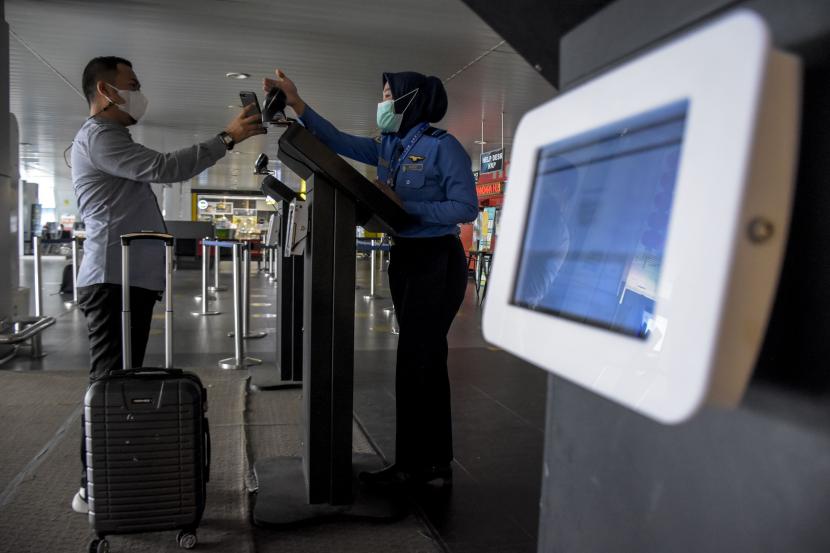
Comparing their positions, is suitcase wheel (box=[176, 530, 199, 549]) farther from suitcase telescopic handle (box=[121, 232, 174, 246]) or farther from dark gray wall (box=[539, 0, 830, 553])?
dark gray wall (box=[539, 0, 830, 553])

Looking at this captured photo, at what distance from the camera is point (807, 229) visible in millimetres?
476

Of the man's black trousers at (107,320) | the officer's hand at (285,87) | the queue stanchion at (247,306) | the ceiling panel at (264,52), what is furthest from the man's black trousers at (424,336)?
the ceiling panel at (264,52)

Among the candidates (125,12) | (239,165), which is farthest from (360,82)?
(239,165)

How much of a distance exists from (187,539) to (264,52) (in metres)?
6.42

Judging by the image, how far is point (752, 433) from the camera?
0.51m

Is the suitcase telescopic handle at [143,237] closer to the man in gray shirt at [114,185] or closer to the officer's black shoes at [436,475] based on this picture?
the man in gray shirt at [114,185]

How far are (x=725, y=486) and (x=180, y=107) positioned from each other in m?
10.8

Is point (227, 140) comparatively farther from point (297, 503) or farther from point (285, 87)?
point (297, 503)

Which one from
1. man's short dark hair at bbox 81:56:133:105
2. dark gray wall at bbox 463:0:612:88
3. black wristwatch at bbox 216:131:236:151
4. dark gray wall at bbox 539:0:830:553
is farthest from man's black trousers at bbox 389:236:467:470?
dark gray wall at bbox 539:0:830:553

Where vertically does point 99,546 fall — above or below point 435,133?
below

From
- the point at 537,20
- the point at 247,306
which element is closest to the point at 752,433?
the point at 537,20

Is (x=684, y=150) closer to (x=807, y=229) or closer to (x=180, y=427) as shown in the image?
(x=807, y=229)

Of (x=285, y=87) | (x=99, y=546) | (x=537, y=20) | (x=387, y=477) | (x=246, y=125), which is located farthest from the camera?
(x=387, y=477)

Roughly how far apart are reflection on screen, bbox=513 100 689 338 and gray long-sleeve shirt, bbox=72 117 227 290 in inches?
70.8
